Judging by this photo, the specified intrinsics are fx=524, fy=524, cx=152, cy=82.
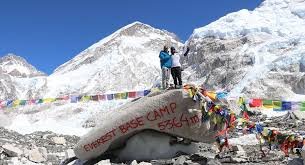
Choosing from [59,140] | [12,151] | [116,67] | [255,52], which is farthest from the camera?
[116,67]

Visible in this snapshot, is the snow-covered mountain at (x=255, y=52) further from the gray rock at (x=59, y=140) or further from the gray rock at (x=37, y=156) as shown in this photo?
the gray rock at (x=37, y=156)

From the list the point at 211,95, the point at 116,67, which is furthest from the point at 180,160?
the point at 116,67

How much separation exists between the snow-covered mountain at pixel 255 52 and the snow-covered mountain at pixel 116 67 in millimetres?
21736

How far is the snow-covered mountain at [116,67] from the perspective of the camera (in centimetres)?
13475

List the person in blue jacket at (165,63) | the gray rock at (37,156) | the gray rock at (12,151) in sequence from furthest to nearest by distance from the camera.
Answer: the gray rock at (37,156) < the gray rock at (12,151) < the person in blue jacket at (165,63)

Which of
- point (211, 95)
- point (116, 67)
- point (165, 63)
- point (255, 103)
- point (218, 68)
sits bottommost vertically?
point (255, 103)

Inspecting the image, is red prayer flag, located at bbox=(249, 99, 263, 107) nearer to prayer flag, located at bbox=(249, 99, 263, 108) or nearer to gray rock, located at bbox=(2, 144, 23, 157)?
prayer flag, located at bbox=(249, 99, 263, 108)

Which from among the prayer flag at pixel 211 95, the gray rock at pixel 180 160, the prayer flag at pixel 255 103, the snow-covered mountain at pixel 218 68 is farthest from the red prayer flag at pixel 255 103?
the snow-covered mountain at pixel 218 68

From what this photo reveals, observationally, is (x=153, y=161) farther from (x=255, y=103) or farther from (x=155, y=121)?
(x=255, y=103)

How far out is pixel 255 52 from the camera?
83.2 metres

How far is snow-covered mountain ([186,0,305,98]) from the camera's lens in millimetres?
70250

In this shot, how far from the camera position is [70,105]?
96062 millimetres

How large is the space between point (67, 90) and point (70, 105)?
42.6m

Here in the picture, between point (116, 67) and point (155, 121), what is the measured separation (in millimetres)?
130901
